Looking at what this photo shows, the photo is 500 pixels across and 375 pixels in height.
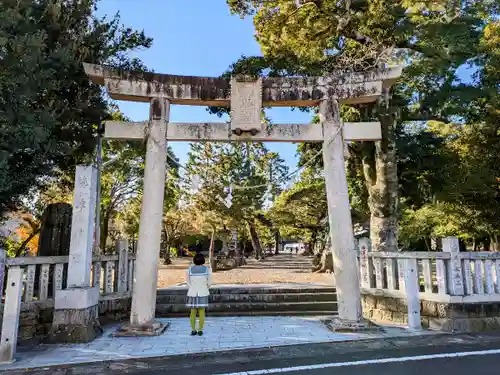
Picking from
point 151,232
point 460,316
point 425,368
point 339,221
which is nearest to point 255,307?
point 339,221

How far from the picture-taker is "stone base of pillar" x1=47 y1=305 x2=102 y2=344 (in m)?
5.98

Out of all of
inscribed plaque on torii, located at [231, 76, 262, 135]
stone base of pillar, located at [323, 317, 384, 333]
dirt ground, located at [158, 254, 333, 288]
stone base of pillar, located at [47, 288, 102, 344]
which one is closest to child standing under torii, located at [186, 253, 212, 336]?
stone base of pillar, located at [47, 288, 102, 344]

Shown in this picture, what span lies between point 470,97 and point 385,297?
19.8ft

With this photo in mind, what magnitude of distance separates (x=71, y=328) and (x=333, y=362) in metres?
4.35

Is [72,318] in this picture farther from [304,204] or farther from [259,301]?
[304,204]

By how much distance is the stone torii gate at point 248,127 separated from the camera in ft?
22.8

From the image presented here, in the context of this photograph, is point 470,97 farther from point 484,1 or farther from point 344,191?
point 344,191

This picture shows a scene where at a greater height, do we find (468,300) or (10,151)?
(10,151)

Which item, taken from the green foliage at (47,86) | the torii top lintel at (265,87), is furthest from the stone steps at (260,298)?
the torii top lintel at (265,87)

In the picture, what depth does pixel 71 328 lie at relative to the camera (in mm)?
6031

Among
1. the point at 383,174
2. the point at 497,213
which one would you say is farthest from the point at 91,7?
the point at 497,213

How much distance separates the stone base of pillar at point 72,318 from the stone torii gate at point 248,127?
91cm

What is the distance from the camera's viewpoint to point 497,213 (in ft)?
39.5

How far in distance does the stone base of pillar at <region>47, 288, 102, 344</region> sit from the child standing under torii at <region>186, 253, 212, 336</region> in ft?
5.73
